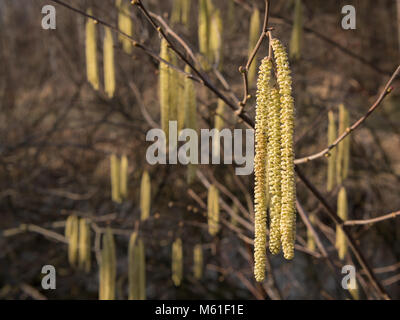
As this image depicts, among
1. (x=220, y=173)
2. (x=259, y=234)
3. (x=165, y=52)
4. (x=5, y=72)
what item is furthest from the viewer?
(x=5, y=72)

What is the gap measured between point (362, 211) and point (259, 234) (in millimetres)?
3671

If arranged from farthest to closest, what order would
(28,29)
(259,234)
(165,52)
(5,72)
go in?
(28,29)
(5,72)
(165,52)
(259,234)

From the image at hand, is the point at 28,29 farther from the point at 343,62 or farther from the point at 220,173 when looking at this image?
the point at 343,62

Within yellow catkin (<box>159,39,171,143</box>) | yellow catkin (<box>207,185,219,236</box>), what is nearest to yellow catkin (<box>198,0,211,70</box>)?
yellow catkin (<box>159,39,171,143</box>)

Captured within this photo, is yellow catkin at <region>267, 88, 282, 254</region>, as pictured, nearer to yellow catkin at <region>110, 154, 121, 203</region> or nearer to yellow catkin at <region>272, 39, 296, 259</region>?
yellow catkin at <region>272, 39, 296, 259</region>

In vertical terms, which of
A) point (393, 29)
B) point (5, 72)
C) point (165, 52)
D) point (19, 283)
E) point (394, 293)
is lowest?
point (394, 293)

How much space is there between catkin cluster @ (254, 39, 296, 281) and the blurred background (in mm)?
2315

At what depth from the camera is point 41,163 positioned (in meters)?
4.59

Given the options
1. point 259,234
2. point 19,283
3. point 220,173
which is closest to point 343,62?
point 220,173

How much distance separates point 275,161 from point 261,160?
0.07 m

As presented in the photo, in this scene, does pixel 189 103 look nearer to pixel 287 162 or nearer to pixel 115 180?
pixel 287 162

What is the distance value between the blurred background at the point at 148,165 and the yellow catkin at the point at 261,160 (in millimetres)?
2304

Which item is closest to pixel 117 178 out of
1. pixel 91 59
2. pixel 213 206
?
pixel 213 206

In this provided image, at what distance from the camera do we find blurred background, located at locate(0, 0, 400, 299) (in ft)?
11.9
